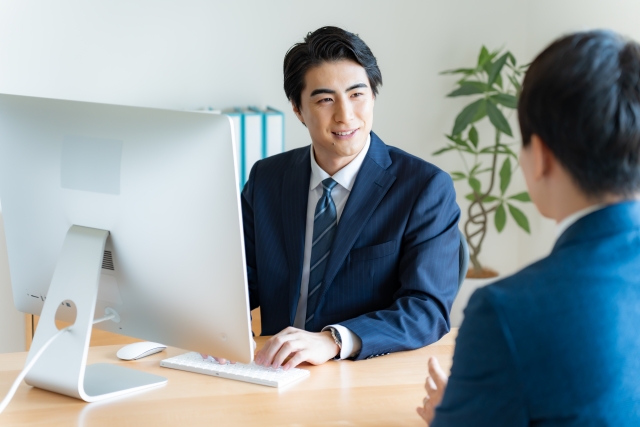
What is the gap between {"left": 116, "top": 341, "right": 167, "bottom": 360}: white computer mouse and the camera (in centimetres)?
157

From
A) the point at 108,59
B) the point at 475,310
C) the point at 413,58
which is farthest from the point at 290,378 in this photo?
the point at 413,58

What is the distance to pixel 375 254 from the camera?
5.90 feet

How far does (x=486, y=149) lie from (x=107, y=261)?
2.41 metres

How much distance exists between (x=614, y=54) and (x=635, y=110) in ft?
0.23

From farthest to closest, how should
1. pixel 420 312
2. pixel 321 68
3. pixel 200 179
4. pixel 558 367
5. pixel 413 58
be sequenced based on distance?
pixel 413 58 → pixel 321 68 → pixel 420 312 → pixel 200 179 → pixel 558 367

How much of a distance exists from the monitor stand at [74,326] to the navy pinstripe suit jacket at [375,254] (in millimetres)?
537

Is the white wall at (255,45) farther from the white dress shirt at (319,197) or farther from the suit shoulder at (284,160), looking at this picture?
the white dress shirt at (319,197)

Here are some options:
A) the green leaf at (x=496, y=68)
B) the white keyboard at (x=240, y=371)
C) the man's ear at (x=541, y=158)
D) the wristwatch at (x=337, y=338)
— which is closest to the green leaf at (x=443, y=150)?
the green leaf at (x=496, y=68)

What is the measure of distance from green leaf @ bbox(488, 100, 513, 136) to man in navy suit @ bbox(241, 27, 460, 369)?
146 centimetres

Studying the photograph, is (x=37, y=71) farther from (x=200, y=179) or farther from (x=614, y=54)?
(x=614, y=54)

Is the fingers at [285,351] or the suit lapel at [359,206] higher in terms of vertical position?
the suit lapel at [359,206]

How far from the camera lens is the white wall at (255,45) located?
2.98 meters

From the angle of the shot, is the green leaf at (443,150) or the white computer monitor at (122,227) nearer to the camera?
the white computer monitor at (122,227)

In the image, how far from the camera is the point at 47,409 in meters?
1.32
